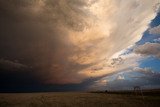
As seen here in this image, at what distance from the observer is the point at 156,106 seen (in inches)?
2237

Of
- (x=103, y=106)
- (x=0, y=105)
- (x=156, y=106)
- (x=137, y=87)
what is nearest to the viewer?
(x=0, y=105)

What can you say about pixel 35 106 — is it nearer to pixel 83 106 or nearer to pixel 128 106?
pixel 83 106

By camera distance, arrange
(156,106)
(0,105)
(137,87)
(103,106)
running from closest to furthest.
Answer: (0,105) → (103,106) → (156,106) → (137,87)

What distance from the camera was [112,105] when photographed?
5541cm

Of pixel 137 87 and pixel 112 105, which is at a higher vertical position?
pixel 137 87

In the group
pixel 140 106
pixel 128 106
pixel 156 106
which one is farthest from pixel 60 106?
pixel 156 106

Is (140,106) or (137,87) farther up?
(137,87)

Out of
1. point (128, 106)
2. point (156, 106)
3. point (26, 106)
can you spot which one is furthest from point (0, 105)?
point (156, 106)

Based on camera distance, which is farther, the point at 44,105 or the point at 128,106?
the point at 128,106

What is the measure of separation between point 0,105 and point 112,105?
27537mm

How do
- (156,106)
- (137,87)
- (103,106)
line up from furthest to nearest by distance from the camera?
1. (137,87)
2. (156,106)
3. (103,106)

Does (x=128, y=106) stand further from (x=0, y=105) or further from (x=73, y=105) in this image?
(x=0, y=105)

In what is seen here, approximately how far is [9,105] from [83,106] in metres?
17.6

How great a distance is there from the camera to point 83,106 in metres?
52.3
